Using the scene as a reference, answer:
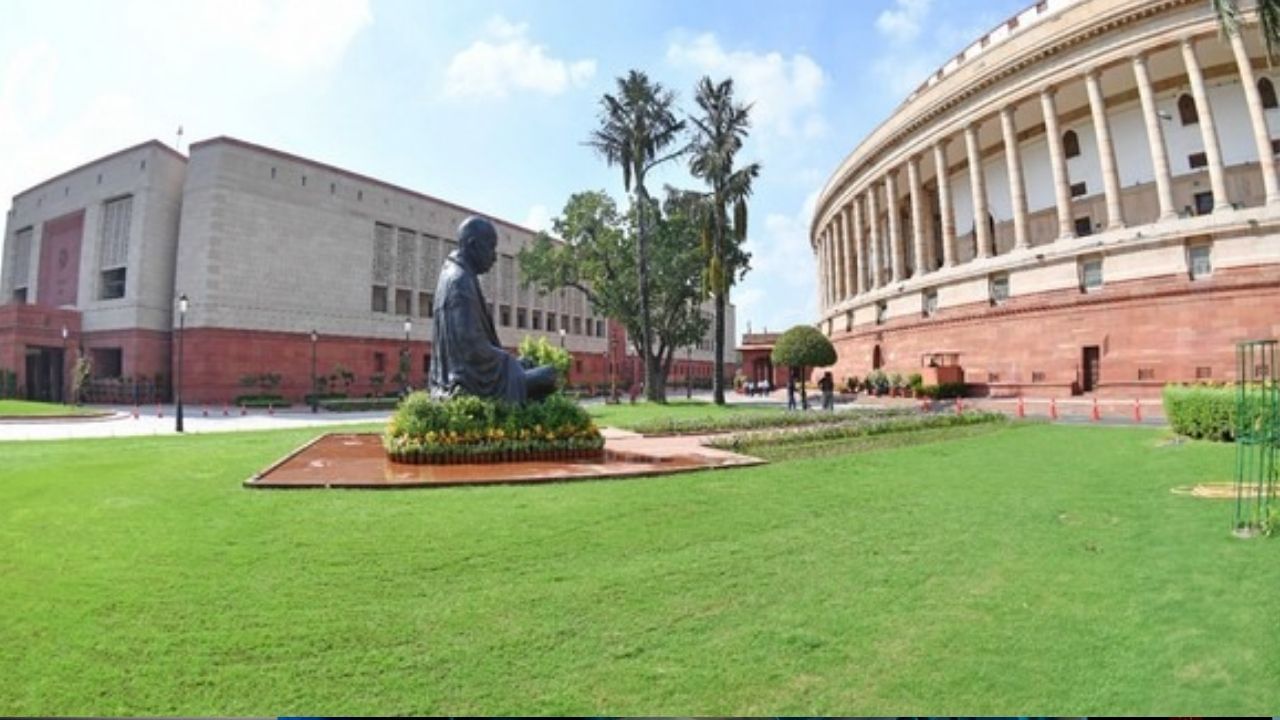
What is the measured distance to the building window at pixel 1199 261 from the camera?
88.9ft

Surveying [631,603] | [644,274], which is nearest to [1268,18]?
[631,603]

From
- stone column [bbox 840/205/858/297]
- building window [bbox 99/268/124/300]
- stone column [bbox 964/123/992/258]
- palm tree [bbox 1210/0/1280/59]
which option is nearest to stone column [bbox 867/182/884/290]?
→ stone column [bbox 840/205/858/297]

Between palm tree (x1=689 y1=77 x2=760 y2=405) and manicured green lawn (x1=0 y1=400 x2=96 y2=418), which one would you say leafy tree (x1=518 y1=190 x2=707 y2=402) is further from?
manicured green lawn (x1=0 y1=400 x2=96 y2=418)

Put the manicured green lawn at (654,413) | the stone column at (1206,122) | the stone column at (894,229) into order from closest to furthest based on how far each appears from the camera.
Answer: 1. the manicured green lawn at (654,413)
2. the stone column at (1206,122)
3. the stone column at (894,229)

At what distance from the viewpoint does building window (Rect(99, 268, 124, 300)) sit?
41344 mm

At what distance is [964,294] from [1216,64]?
1392cm

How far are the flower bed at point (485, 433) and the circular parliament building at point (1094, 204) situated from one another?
82.2 ft

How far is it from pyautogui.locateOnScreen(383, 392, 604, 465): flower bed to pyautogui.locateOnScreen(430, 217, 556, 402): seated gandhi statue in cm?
51

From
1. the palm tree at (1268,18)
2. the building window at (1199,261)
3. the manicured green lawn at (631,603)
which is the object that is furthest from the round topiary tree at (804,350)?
the manicured green lawn at (631,603)

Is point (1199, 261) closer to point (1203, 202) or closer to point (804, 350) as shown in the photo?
point (1203, 202)

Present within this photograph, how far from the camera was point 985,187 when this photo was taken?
3894 centimetres

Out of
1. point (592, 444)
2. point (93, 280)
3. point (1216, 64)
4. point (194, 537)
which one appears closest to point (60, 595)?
point (194, 537)

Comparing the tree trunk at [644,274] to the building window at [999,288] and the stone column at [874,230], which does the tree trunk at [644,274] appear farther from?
the stone column at [874,230]

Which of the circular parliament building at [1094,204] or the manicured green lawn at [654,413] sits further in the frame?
the circular parliament building at [1094,204]
